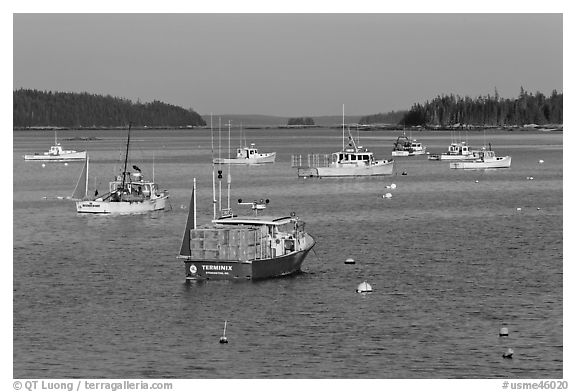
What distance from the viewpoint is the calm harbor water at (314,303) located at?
42188 millimetres

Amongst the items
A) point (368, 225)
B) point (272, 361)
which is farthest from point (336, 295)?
point (368, 225)

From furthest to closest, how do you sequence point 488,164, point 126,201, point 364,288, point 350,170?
point 488,164, point 350,170, point 126,201, point 364,288

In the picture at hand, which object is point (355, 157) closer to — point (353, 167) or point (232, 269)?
point (353, 167)

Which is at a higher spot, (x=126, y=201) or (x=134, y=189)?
(x=134, y=189)

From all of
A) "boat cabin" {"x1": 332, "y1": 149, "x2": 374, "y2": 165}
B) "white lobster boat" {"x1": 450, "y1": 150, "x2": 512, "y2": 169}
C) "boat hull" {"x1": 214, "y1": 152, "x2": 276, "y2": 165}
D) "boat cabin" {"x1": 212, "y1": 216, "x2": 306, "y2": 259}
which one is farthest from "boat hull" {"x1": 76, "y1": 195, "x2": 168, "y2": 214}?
"boat hull" {"x1": 214, "y1": 152, "x2": 276, "y2": 165}

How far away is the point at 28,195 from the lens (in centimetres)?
12206

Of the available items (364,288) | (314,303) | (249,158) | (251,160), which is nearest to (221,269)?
(314,303)

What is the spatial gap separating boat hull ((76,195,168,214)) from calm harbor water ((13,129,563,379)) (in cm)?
127

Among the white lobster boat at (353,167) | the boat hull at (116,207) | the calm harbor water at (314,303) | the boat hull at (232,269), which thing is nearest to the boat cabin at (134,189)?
the boat hull at (116,207)

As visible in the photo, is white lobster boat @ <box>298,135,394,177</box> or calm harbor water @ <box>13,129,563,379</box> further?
white lobster boat @ <box>298,135,394,177</box>

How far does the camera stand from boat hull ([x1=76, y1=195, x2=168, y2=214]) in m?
93.8

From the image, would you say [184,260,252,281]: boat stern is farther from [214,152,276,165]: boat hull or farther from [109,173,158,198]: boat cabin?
[214,152,276,165]: boat hull

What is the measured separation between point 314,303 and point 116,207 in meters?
44.2

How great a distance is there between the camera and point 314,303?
52.5 meters
